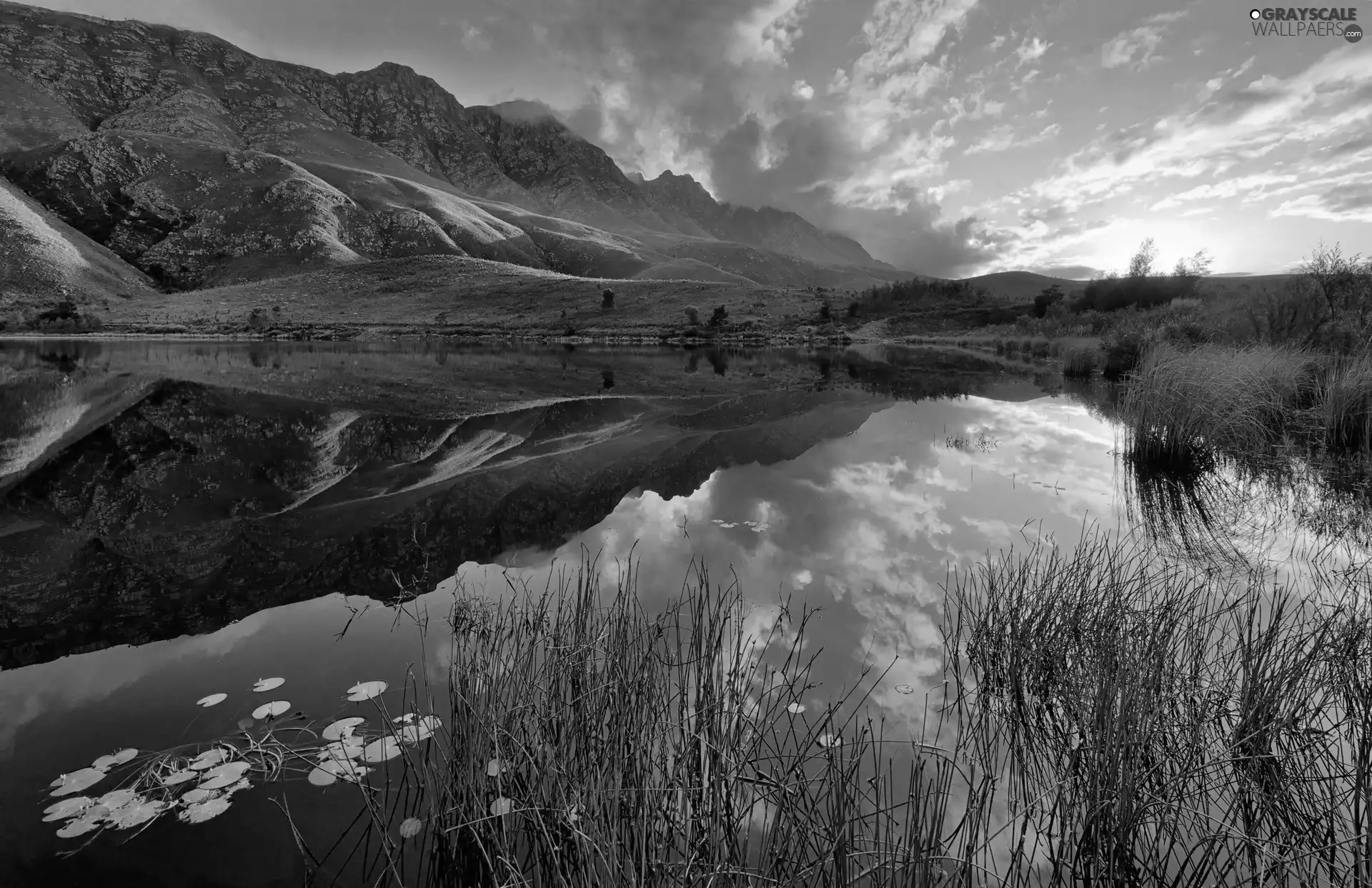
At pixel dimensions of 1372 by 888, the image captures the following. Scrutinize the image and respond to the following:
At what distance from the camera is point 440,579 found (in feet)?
24.0

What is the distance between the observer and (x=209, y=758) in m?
3.96

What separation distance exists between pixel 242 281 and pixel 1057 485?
15092 centimetres

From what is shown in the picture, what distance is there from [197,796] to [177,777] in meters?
0.24

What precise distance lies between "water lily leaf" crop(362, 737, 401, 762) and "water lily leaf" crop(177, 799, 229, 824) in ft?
2.36

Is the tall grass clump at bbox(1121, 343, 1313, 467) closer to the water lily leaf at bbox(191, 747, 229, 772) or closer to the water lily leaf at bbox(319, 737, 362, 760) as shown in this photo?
the water lily leaf at bbox(319, 737, 362, 760)

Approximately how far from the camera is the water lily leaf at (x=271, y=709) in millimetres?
4425

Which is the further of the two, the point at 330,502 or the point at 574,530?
the point at 330,502

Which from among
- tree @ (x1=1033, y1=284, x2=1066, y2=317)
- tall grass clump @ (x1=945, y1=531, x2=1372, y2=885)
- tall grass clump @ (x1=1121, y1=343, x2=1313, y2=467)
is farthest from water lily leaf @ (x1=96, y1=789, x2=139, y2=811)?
tree @ (x1=1033, y1=284, x2=1066, y2=317)

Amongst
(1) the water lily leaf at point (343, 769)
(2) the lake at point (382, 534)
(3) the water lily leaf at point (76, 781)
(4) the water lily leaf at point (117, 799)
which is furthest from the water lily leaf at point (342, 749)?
(3) the water lily leaf at point (76, 781)

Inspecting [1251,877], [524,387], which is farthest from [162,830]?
[524,387]

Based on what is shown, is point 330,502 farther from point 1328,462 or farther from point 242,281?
point 242,281

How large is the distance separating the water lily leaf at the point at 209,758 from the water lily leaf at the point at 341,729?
552 millimetres

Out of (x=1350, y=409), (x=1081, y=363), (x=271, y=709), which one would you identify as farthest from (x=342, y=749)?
(x=1081, y=363)

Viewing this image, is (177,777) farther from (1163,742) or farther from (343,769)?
(1163,742)
